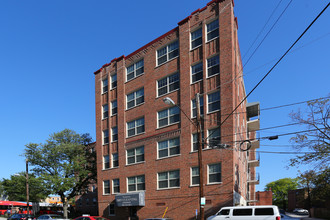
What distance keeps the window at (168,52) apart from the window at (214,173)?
12.3 meters

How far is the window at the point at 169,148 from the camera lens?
94.6 ft

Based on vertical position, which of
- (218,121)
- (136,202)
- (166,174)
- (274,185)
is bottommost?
(274,185)

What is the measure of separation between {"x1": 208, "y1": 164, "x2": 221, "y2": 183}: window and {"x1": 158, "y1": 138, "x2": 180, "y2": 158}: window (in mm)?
4203

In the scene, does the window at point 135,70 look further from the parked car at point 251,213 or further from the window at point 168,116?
the parked car at point 251,213

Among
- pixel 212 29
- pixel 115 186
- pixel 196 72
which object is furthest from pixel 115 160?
pixel 212 29

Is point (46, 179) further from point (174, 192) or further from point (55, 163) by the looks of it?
point (174, 192)

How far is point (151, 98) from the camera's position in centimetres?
3212

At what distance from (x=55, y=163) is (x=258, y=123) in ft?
101

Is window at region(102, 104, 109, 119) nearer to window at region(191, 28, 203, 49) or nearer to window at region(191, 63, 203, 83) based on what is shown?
window at region(191, 63, 203, 83)

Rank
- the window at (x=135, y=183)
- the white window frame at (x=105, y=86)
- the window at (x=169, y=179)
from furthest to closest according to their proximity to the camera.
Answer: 1. the white window frame at (x=105, y=86)
2. the window at (x=135, y=183)
3. the window at (x=169, y=179)

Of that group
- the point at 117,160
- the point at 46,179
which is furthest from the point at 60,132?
the point at 117,160

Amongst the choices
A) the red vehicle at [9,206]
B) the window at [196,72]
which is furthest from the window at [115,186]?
the red vehicle at [9,206]

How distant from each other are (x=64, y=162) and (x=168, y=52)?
79.5 ft

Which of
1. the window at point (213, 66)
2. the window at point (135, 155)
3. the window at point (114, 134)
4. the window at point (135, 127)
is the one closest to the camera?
the window at point (213, 66)
